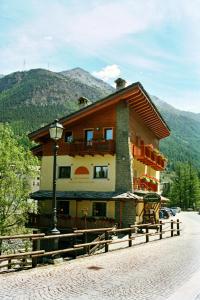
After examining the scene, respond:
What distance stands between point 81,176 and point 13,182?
37.2ft

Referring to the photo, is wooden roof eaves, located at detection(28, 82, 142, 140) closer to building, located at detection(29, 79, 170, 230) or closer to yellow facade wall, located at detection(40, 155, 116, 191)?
building, located at detection(29, 79, 170, 230)

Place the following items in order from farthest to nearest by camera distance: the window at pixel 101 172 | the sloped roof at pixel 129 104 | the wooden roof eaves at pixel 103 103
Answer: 1. the window at pixel 101 172
2. the sloped roof at pixel 129 104
3. the wooden roof eaves at pixel 103 103

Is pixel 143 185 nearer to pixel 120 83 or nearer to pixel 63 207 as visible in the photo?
pixel 63 207

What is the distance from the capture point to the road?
1026cm

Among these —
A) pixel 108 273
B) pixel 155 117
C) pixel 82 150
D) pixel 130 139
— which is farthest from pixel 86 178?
pixel 108 273

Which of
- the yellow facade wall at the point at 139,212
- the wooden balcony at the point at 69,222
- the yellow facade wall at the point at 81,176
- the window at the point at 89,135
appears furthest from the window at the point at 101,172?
the yellow facade wall at the point at 139,212

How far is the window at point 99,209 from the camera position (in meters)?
35.0

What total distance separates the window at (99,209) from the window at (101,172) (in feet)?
7.91

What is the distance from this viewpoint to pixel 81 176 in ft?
121

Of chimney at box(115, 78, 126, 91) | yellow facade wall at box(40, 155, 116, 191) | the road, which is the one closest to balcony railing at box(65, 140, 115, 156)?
yellow facade wall at box(40, 155, 116, 191)

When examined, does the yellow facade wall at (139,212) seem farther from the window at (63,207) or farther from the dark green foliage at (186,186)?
the dark green foliage at (186,186)

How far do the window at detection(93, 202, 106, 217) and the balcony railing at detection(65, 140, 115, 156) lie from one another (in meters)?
4.44

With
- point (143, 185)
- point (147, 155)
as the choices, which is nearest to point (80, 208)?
point (143, 185)

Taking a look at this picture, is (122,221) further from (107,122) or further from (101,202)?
(107,122)
